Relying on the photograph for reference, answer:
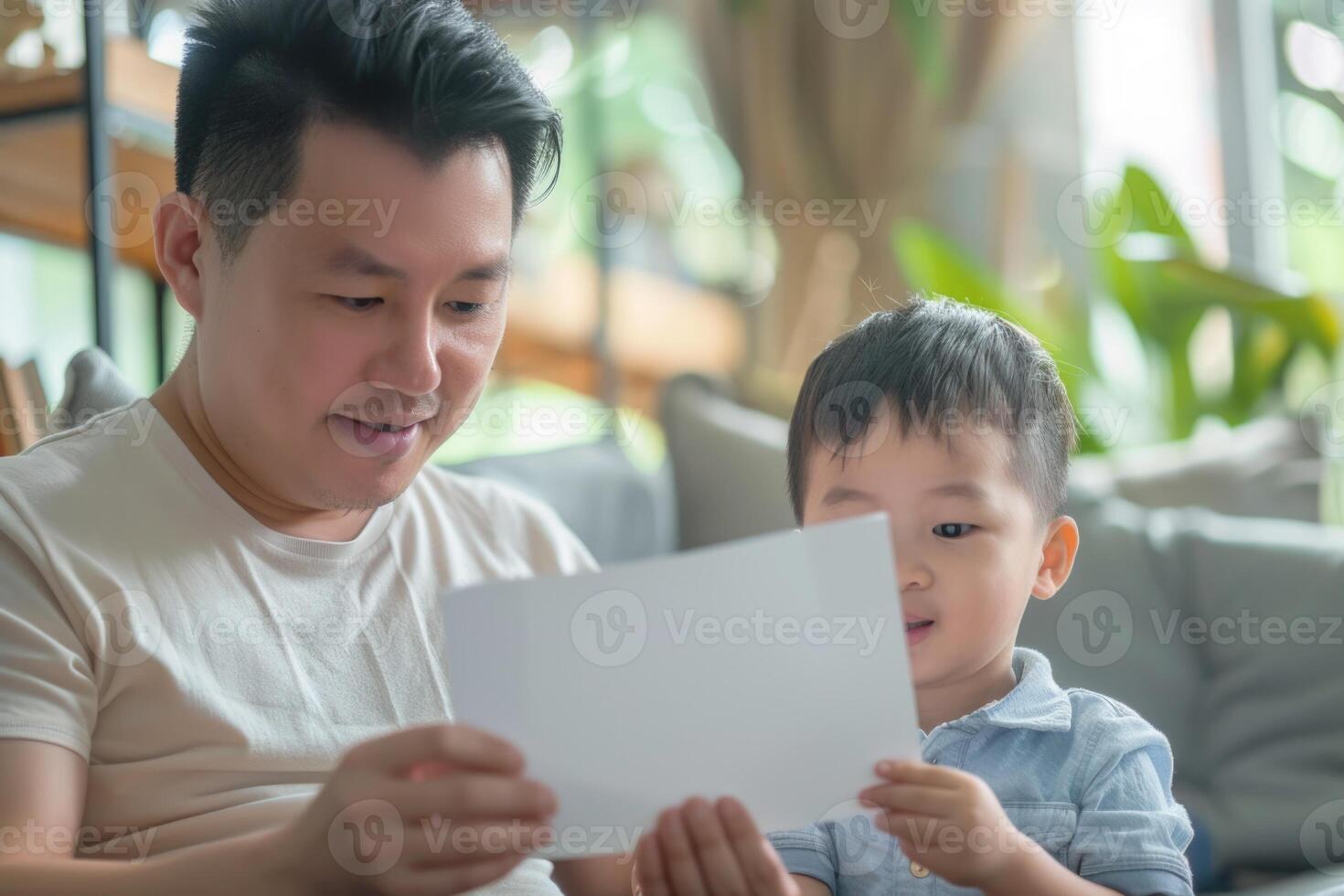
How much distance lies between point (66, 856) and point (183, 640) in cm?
16

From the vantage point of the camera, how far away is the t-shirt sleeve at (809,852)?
96 cm

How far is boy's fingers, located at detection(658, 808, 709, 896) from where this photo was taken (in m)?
0.76

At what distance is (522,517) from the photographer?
1.26 metres

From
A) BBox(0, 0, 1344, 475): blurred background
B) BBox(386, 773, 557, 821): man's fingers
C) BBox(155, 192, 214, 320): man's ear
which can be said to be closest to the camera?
BBox(386, 773, 557, 821): man's fingers

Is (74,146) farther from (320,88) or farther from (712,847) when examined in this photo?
(712,847)

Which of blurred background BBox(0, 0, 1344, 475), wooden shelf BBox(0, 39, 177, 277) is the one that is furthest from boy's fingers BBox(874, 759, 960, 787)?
blurred background BBox(0, 0, 1344, 475)

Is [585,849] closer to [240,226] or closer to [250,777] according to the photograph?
[250,777]

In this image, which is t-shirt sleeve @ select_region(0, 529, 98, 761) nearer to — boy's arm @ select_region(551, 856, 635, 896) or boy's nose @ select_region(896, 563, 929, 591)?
boy's arm @ select_region(551, 856, 635, 896)

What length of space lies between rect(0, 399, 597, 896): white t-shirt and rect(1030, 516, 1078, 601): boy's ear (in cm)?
46

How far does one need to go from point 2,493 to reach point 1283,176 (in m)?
2.91

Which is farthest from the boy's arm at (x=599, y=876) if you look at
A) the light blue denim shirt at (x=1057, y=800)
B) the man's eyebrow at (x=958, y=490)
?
the man's eyebrow at (x=958, y=490)

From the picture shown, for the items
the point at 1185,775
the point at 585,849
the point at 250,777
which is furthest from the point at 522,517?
the point at 1185,775

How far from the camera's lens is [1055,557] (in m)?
1.06

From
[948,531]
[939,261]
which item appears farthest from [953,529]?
[939,261]
